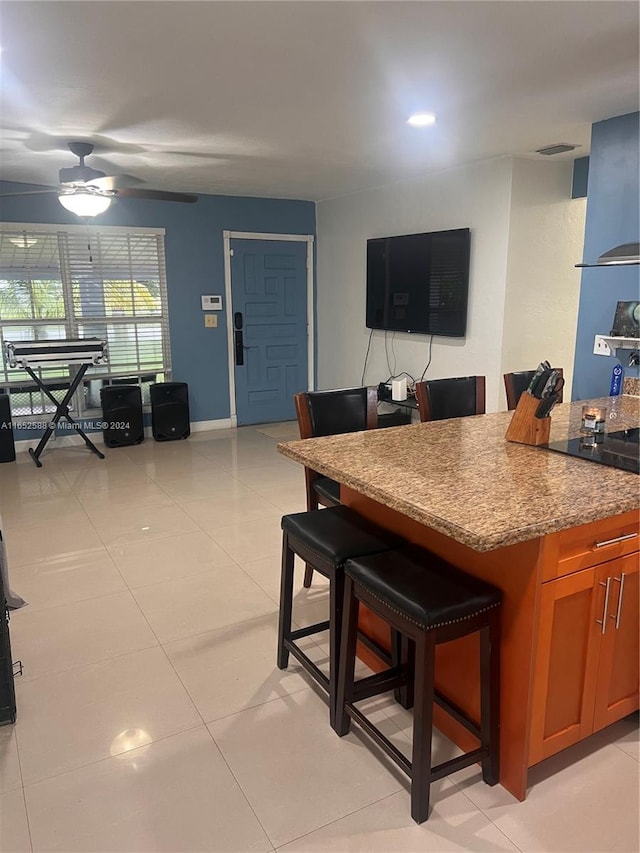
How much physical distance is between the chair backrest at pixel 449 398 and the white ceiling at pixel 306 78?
1.44m

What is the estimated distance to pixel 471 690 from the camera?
1928 mm

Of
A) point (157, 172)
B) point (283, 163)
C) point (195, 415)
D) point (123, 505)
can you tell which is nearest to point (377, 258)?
point (283, 163)

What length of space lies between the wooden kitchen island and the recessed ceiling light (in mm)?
2159

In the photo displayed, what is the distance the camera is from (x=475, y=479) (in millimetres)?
1912

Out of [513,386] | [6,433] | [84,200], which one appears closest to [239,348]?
[6,433]

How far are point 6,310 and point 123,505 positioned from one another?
2441mm

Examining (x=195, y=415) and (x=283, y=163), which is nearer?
(x=283, y=163)

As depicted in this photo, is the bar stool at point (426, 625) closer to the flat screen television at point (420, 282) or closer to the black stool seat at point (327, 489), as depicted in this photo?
the black stool seat at point (327, 489)

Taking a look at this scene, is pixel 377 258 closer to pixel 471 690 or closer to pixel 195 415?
pixel 195 415

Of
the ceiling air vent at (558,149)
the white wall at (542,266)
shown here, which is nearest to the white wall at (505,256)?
the white wall at (542,266)

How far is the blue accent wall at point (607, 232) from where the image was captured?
3402 mm

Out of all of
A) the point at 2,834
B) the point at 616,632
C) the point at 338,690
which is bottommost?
the point at 2,834

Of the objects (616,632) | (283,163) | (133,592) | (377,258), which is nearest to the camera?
(616,632)

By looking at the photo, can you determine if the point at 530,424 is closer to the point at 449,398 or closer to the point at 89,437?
the point at 449,398
